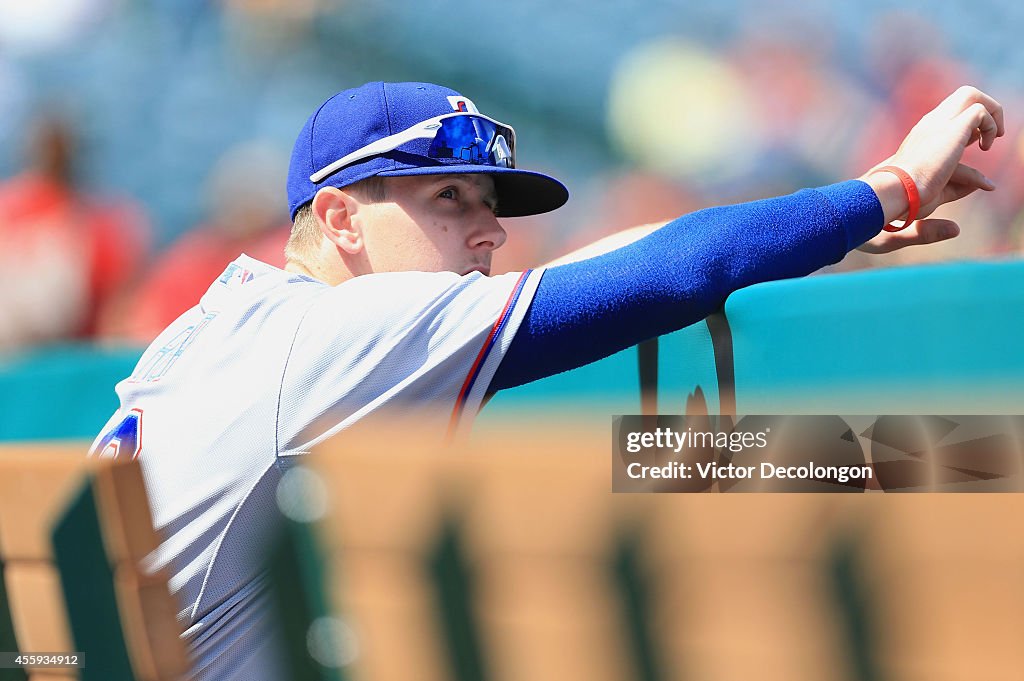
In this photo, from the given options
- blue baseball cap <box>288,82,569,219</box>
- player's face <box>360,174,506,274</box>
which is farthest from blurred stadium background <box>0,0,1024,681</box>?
blue baseball cap <box>288,82,569,219</box>

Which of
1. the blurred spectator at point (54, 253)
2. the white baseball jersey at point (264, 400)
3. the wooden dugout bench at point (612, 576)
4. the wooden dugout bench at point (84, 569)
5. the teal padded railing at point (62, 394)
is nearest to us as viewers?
the wooden dugout bench at point (612, 576)

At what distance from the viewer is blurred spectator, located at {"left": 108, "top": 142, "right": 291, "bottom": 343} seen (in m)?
4.29

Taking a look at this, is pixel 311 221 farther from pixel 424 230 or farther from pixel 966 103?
pixel 966 103

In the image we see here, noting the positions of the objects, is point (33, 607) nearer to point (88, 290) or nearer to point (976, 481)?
point (976, 481)

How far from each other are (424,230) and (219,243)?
338cm

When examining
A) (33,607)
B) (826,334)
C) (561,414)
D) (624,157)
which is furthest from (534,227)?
(33,607)

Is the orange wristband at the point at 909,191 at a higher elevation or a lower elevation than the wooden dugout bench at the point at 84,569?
higher

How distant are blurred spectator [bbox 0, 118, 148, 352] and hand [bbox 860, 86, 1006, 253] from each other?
348 centimetres

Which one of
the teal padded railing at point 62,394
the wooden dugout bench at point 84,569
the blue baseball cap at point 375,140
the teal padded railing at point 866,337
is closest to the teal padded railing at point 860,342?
the teal padded railing at point 866,337

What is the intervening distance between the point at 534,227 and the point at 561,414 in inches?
109

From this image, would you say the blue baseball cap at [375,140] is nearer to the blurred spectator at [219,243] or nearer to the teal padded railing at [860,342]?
the teal padded railing at [860,342]

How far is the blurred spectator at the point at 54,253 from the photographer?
421cm

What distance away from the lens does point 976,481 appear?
802 millimetres

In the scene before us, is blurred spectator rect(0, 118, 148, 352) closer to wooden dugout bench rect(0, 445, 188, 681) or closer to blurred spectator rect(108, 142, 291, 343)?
blurred spectator rect(108, 142, 291, 343)
